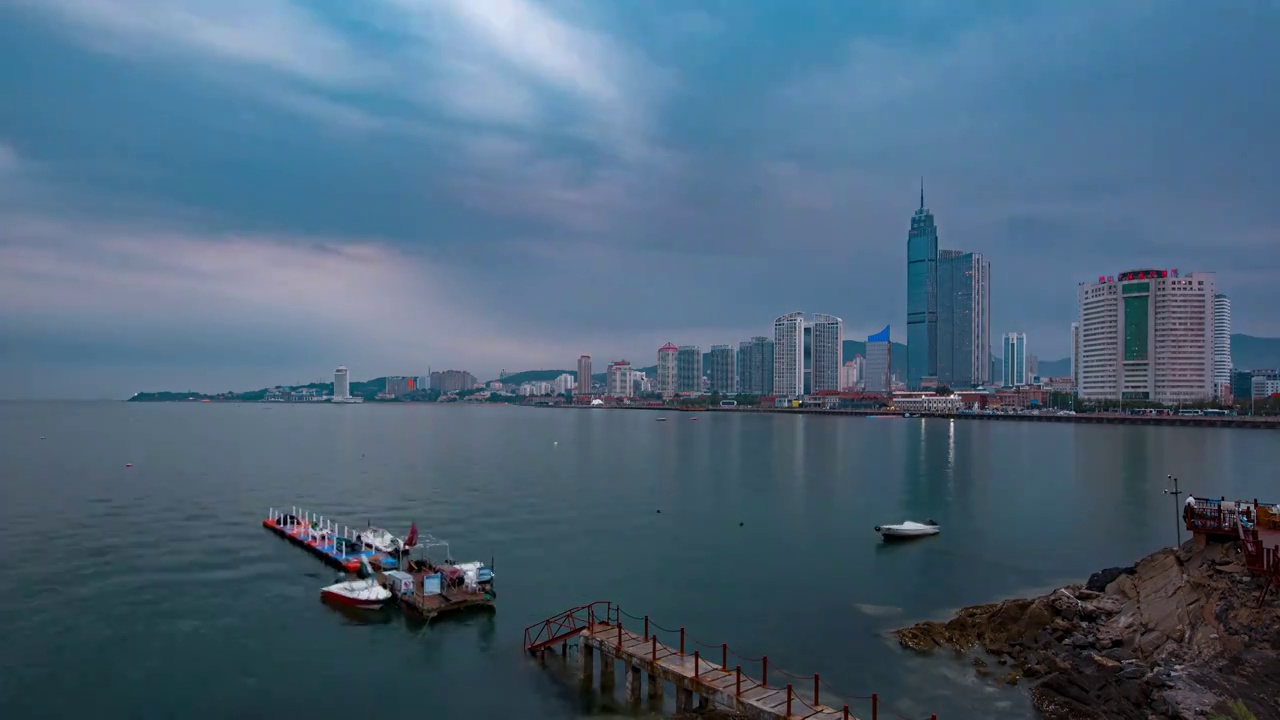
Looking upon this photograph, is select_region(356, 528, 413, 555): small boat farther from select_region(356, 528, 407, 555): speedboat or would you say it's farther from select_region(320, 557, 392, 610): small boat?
select_region(320, 557, 392, 610): small boat

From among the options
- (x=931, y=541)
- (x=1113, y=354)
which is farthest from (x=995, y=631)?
(x=1113, y=354)

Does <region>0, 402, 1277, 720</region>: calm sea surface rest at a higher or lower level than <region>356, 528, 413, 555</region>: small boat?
lower

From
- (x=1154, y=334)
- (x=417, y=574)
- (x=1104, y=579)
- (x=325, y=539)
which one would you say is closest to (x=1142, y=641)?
(x=1104, y=579)

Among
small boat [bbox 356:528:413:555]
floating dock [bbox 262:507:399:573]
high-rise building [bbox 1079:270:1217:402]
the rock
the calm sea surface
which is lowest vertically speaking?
the calm sea surface

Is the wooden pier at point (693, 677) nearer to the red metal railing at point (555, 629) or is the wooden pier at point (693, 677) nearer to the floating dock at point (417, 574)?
the red metal railing at point (555, 629)

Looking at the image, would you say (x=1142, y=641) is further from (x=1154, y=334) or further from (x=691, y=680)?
(x=1154, y=334)

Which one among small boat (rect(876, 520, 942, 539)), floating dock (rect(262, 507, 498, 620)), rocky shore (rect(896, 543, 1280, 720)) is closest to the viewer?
rocky shore (rect(896, 543, 1280, 720))

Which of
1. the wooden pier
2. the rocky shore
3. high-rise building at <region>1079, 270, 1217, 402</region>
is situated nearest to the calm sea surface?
the wooden pier
